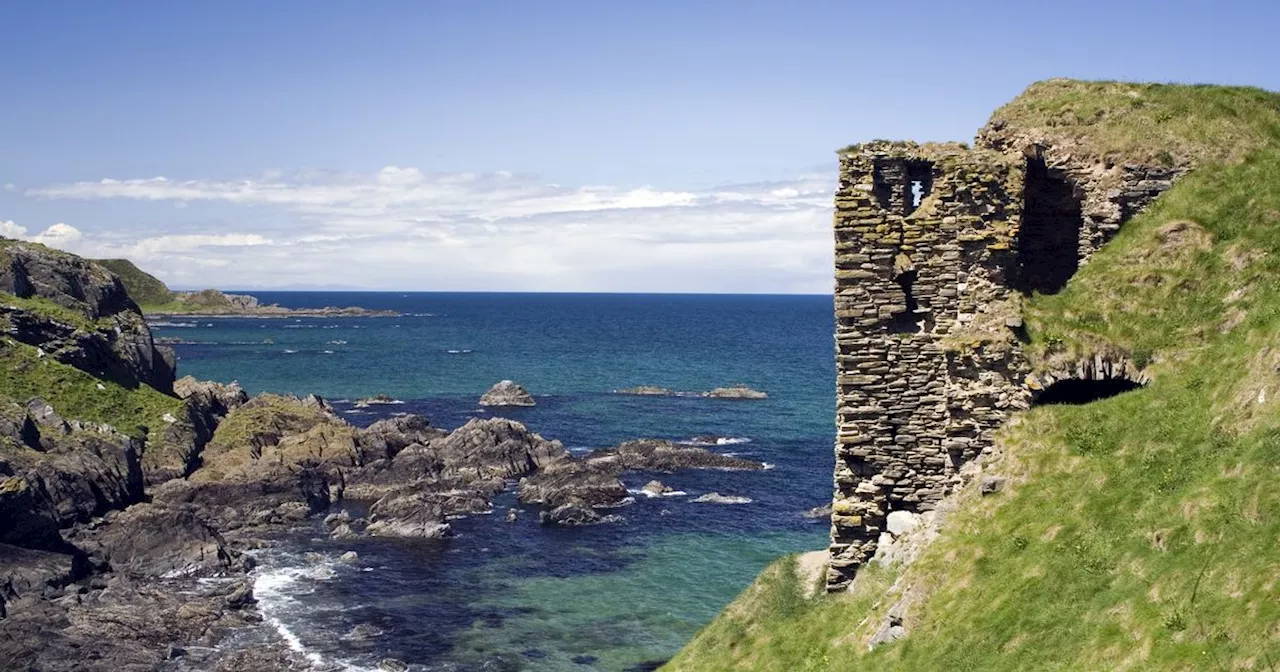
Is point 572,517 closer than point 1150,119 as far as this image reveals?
No

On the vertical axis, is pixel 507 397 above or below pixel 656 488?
above

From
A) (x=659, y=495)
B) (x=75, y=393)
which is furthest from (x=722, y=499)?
(x=75, y=393)

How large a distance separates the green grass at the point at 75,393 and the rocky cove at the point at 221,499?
0.48m

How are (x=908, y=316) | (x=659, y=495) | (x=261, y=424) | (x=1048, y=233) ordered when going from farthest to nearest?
(x=261, y=424), (x=659, y=495), (x=1048, y=233), (x=908, y=316)

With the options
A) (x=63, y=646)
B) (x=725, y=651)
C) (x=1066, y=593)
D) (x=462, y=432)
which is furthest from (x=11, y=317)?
(x=1066, y=593)

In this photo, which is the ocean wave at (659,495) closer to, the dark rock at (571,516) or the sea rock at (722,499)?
the sea rock at (722,499)

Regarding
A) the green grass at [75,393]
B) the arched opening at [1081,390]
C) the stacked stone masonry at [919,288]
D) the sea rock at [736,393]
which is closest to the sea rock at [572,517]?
the green grass at [75,393]

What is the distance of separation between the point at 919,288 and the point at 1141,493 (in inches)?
303

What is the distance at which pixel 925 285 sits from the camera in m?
23.9

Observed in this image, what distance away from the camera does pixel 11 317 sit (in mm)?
82375

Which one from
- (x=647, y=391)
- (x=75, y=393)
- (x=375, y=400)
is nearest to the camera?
(x=75, y=393)

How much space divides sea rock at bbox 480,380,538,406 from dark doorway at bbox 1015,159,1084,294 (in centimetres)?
9617

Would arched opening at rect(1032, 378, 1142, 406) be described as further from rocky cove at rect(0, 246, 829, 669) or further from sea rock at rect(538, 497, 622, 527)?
sea rock at rect(538, 497, 622, 527)

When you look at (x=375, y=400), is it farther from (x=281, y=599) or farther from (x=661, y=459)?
(x=281, y=599)
